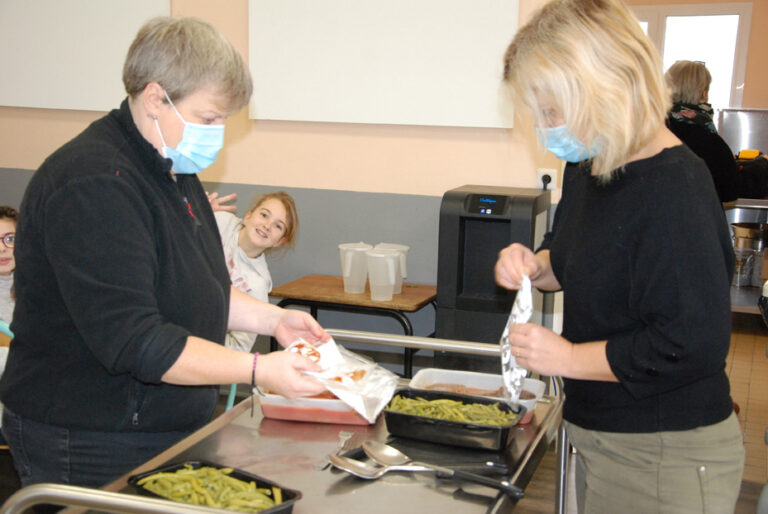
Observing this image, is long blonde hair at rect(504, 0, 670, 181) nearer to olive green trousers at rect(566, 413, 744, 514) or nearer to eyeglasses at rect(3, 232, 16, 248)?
olive green trousers at rect(566, 413, 744, 514)

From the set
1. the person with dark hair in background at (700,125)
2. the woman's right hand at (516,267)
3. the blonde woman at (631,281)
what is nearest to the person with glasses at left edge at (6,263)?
the woman's right hand at (516,267)

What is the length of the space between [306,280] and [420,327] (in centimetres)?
62

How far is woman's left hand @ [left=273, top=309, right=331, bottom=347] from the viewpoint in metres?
1.62

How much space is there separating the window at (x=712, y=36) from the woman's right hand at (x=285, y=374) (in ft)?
24.8

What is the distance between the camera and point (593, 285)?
1341mm

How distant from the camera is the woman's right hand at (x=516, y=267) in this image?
158 centimetres

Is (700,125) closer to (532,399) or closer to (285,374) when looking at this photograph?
(532,399)

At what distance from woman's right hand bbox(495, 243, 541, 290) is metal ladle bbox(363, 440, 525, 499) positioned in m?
0.43

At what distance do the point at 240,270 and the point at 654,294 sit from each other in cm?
215

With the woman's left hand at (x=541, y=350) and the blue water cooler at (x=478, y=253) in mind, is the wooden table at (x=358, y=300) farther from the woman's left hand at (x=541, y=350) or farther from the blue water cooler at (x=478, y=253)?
the woman's left hand at (x=541, y=350)

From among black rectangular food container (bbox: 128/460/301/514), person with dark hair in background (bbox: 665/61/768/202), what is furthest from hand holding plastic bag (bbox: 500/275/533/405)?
person with dark hair in background (bbox: 665/61/768/202)

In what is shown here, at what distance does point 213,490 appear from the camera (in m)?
1.23

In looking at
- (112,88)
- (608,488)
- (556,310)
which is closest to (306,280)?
(556,310)

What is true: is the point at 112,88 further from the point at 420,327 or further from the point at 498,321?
the point at 498,321
